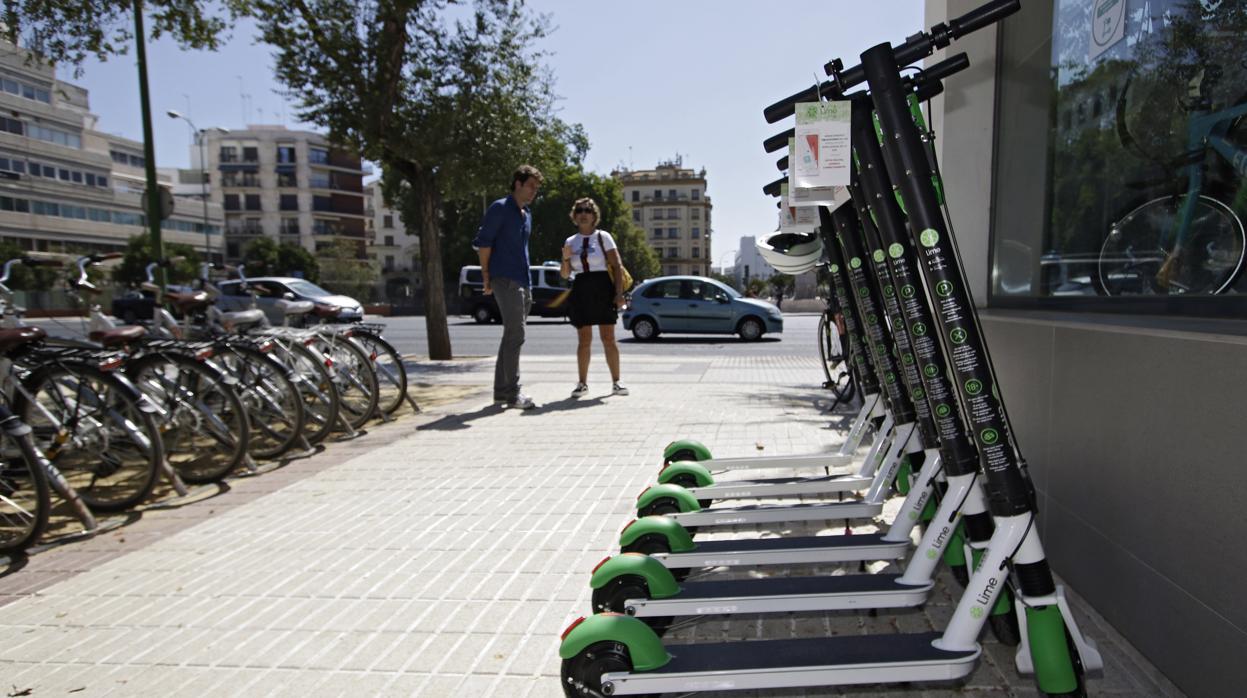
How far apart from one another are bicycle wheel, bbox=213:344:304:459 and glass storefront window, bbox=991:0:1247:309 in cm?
459

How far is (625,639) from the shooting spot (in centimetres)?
201

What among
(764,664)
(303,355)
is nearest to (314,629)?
(764,664)

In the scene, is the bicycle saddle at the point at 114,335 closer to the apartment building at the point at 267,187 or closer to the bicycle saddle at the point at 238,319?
the bicycle saddle at the point at 238,319

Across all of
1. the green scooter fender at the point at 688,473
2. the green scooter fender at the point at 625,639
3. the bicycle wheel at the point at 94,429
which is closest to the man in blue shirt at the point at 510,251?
the bicycle wheel at the point at 94,429

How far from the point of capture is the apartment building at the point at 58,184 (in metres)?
56.4

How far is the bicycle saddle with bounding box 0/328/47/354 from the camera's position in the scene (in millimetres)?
3750

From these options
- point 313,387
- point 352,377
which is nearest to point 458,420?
point 352,377

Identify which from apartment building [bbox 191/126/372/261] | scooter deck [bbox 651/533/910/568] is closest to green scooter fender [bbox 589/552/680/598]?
scooter deck [bbox 651/533/910/568]

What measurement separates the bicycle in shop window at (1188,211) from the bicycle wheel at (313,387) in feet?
16.3

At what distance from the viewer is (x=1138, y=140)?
2.90 m

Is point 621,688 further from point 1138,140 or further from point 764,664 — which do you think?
point 1138,140

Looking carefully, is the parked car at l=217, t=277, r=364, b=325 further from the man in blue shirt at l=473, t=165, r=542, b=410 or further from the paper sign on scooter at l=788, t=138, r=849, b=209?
the paper sign on scooter at l=788, t=138, r=849, b=209

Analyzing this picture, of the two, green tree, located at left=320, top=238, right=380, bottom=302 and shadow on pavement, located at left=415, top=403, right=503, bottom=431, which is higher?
green tree, located at left=320, top=238, right=380, bottom=302

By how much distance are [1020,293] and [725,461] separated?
5.59ft
